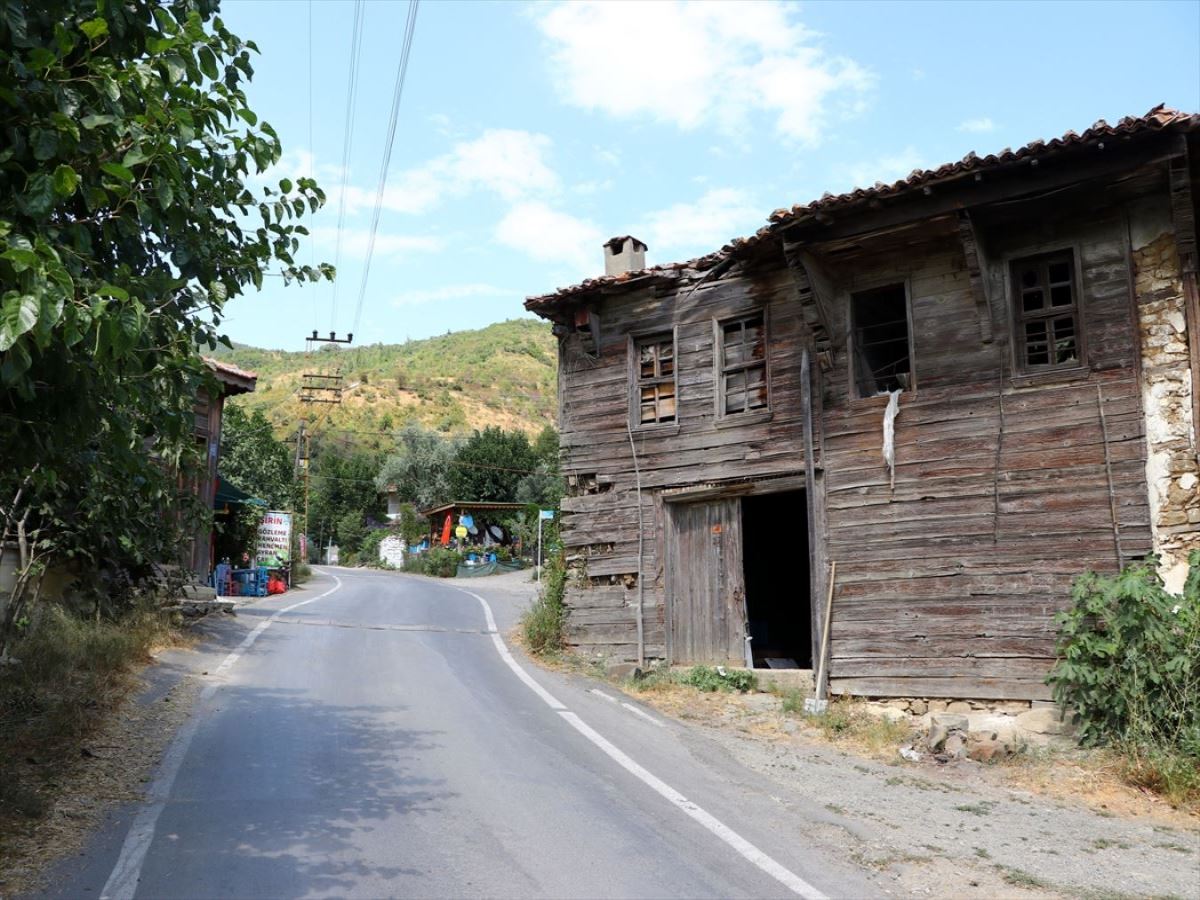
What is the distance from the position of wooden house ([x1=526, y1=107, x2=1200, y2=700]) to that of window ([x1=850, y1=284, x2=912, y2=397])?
0.04 metres

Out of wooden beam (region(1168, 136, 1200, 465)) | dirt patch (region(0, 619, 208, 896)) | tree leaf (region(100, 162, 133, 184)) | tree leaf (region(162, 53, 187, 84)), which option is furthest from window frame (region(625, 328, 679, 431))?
tree leaf (region(100, 162, 133, 184))

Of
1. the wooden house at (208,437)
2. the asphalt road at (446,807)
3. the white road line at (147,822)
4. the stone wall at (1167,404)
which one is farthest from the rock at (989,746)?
the wooden house at (208,437)

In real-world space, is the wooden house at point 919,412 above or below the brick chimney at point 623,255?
below

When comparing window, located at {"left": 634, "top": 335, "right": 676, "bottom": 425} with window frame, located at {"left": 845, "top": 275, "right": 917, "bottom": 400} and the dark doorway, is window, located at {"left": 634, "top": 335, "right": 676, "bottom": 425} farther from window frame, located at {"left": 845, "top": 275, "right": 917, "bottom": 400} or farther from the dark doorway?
the dark doorway

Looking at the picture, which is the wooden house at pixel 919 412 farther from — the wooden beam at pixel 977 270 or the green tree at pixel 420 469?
the green tree at pixel 420 469

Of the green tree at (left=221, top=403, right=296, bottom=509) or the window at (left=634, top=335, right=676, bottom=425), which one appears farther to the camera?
the green tree at (left=221, top=403, right=296, bottom=509)

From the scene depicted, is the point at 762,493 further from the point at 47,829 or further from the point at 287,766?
the point at 47,829

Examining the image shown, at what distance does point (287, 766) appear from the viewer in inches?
320

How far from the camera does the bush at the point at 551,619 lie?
15.9m

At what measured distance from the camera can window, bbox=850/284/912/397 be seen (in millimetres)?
12969

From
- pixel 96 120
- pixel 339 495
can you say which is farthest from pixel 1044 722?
pixel 339 495

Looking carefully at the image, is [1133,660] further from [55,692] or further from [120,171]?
[55,692]

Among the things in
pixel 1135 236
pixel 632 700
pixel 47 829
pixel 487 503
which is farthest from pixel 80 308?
pixel 487 503

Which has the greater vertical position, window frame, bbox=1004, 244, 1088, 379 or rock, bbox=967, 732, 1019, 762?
window frame, bbox=1004, 244, 1088, 379
